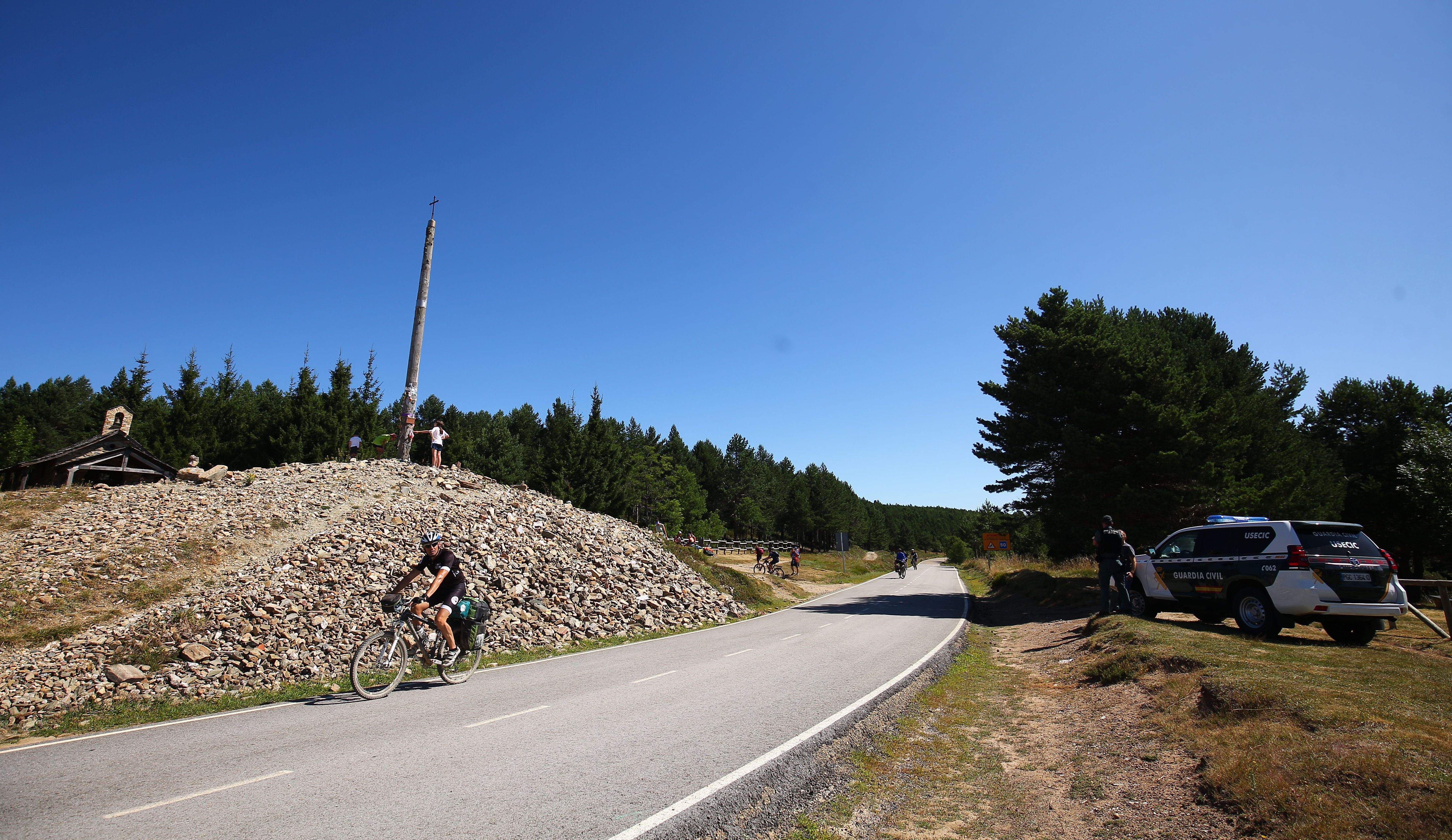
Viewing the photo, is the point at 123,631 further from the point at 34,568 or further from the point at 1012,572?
the point at 1012,572

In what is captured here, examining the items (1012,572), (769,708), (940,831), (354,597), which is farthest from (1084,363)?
(354,597)

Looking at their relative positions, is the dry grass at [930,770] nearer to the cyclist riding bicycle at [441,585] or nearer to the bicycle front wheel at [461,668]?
the cyclist riding bicycle at [441,585]

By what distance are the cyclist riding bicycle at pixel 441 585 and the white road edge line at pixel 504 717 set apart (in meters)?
2.49

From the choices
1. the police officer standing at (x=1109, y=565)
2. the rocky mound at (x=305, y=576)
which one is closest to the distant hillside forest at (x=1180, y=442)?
the police officer standing at (x=1109, y=565)

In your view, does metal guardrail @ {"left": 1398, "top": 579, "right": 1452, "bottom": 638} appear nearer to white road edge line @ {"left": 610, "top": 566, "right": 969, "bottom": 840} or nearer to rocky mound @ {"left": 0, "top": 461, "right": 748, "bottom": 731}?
Result: white road edge line @ {"left": 610, "top": 566, "right": 969, "bottom": 840}

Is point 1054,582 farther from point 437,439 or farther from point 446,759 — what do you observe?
point 437,439

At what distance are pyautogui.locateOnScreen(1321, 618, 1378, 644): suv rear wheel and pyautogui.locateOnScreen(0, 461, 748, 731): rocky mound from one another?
14.3 meters

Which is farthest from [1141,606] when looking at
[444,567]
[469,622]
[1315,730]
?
[444,567]

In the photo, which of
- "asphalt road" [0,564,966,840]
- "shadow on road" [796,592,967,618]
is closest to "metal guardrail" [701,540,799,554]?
"shadow on road" [796,592,967,618]

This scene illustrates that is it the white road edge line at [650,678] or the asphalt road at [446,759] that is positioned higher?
the asphalt road at [446,759]

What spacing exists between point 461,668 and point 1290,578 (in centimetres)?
1388

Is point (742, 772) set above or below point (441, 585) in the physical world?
below

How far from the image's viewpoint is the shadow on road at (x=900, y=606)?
70.2 feet

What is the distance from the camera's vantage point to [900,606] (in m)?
23.9
